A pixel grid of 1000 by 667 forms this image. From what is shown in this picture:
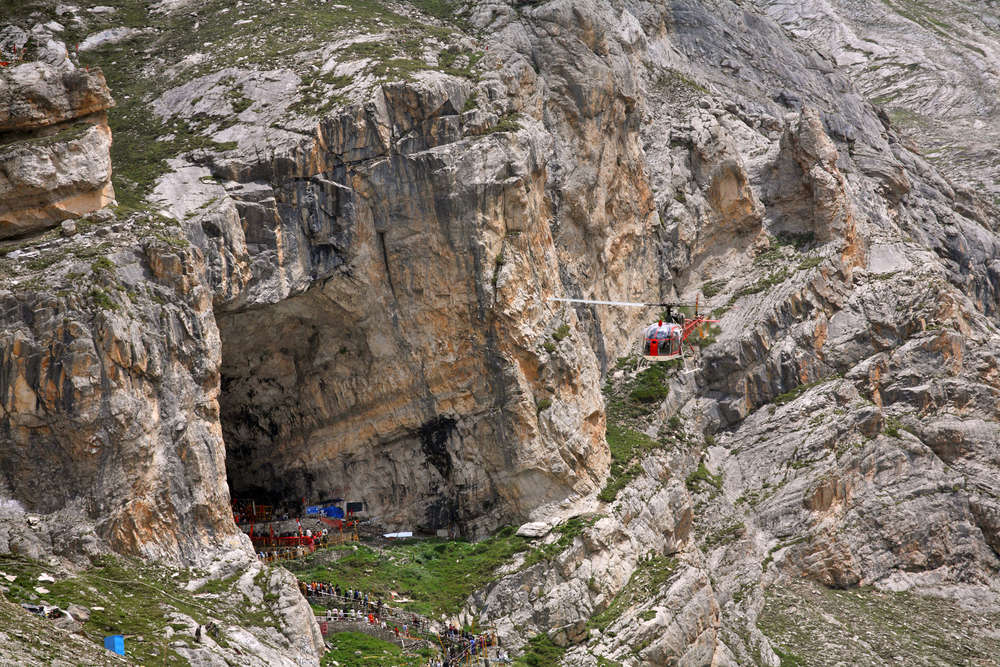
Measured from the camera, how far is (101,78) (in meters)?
48.1

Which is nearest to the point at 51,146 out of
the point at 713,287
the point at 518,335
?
the point at 518,335

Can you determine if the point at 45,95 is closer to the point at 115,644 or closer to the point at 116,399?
the point at 116,399

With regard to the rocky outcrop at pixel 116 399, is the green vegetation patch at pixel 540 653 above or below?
below

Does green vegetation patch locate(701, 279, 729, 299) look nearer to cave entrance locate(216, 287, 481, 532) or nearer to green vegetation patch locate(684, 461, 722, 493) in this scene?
green vegetation patch locate(684, 461, 722, 493)

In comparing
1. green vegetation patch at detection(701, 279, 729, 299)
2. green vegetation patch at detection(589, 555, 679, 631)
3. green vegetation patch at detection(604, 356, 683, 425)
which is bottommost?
green vegetation patch at detection(589, 555, 679, 631)

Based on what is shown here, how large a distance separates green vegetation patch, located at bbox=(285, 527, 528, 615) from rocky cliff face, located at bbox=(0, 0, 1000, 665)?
4.21ft

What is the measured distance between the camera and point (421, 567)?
5297 cm

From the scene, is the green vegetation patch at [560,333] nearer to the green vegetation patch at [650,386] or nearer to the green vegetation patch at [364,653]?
the green vegetation patch at [650,386]

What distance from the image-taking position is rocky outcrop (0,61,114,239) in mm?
44781

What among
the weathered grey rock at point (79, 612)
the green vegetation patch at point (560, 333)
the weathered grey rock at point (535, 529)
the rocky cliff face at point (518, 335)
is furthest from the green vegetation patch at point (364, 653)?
the green vegetation patch at point (560, 333)

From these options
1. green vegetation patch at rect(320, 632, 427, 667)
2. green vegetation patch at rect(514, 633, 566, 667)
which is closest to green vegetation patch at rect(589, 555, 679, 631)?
green vegetation patch at rect(514, 633, 566, 667)

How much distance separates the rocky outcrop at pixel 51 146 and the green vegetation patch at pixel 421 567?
1686 cm

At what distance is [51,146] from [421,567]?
22931mm

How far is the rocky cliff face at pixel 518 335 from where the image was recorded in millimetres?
44250
